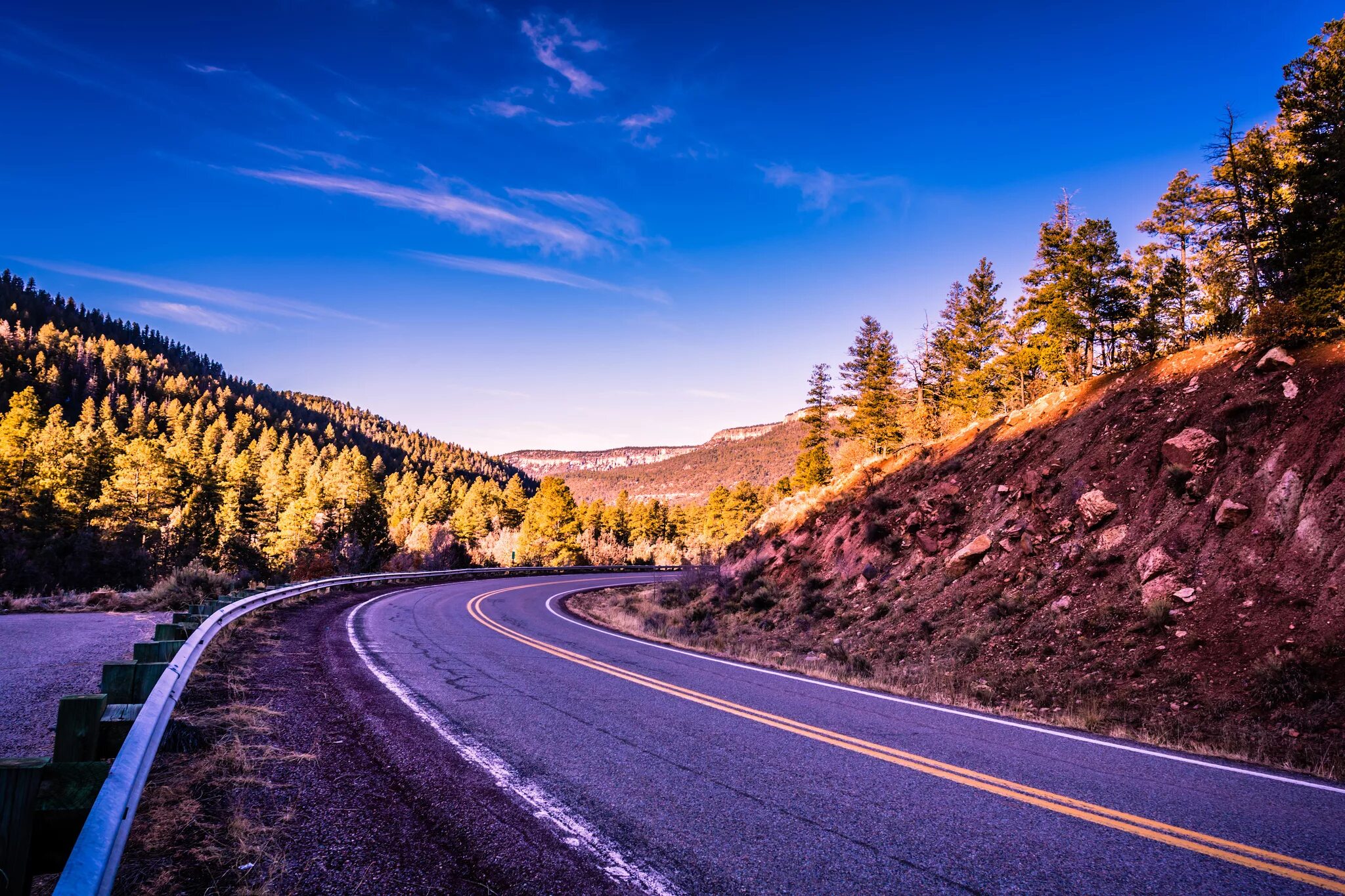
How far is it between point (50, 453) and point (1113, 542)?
6074 cm

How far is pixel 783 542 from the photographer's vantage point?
82.1 feet

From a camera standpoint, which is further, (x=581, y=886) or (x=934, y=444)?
(x=934, y=444)

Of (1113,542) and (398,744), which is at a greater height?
(1113,542)

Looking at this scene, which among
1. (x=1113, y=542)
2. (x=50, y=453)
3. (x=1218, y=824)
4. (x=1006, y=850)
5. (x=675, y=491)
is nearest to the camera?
(x=1006, y=850)

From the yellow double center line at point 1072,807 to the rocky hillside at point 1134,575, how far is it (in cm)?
371

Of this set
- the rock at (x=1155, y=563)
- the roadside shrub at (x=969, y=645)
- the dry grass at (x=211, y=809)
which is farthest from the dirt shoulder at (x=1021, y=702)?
the dry grass at (x=211, y=809)

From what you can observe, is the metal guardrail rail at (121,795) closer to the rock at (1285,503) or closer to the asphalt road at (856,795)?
the asphalt road at (856,795)

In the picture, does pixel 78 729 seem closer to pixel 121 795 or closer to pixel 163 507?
pixel 121 795

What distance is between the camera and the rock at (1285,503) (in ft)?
31.5

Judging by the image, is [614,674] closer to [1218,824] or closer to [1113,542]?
[1218,824]

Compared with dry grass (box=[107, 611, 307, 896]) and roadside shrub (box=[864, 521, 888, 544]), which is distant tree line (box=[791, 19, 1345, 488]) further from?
dry grass (box=[107, 611, 307, 896])

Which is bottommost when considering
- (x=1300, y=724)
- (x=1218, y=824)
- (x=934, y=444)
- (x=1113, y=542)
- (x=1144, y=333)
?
(x=1300, y=724)

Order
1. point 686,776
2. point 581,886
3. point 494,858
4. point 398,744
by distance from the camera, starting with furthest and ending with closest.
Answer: point 398,744, point 686,776, point 494,858, point 581,886

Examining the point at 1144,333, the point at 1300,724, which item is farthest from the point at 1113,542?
the point at 1144,333
